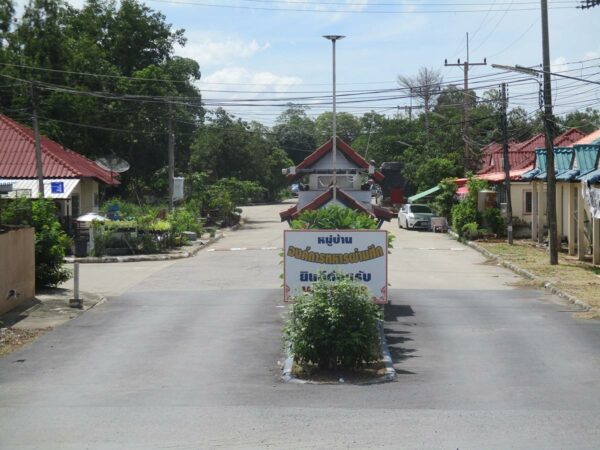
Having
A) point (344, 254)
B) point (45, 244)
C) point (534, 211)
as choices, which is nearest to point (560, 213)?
point (534, 211)

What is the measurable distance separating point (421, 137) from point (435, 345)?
64.3 meters

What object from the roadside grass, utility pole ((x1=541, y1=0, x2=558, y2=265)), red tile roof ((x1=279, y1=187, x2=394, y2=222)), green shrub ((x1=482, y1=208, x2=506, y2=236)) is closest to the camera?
red tile roof ((x1=279, y1=187, x2=394, y2=222))

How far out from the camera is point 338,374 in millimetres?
13672

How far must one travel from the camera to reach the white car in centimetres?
5528

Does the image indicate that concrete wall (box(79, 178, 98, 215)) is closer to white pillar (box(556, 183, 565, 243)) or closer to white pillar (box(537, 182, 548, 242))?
white pillar (box(537, 182, 548, 242))

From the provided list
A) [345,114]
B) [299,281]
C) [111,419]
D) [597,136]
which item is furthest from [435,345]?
[345,114]

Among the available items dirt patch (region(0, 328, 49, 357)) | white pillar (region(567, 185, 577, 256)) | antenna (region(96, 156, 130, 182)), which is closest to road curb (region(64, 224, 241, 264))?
antenna (region(96, 156, 130, 182))

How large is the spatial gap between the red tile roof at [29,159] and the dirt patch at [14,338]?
78.9 ft

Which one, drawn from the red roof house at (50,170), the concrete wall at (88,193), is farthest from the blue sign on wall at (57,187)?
the concrete wall at (88,193)

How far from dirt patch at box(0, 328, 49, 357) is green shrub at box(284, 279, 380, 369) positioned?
18.6 feet

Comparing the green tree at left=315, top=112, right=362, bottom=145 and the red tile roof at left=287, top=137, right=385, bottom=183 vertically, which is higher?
the green tree at left=315, top=112, right=362, bottom=145

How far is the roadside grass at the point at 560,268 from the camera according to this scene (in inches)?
941

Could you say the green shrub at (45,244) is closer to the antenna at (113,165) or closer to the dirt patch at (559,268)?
the dirt patch at (559,268)

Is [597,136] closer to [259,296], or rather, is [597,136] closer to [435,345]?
[259,296]
